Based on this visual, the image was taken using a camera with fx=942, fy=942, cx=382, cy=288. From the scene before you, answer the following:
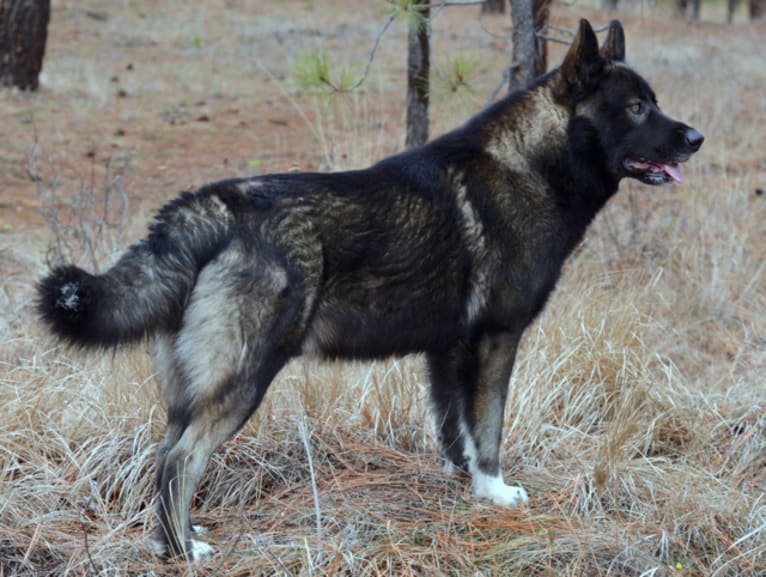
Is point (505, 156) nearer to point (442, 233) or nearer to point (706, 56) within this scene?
point (442, 233)

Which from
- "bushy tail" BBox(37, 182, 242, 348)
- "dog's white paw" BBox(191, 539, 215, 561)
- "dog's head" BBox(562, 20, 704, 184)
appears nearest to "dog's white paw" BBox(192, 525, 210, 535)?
"dog's white paw" BBox(191, 539, 215, 561)

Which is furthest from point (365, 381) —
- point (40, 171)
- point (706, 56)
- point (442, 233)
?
point (706, 56)

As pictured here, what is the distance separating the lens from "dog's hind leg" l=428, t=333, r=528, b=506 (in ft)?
Answer: 13.8

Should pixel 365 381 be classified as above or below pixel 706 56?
below

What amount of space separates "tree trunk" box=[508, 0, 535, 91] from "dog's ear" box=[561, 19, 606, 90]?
206cm

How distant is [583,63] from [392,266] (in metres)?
1.34

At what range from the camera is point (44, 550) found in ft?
12.2

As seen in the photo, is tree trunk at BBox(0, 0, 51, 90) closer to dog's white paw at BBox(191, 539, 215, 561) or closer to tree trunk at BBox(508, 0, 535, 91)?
tree trunk at BBox(508, 0, 535, 91)

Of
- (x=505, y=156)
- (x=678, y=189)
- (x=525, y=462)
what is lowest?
(x=525, y=462)

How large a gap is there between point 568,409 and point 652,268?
236 cm

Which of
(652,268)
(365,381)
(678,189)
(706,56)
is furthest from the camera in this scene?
(706,56)

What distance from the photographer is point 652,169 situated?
434 cm

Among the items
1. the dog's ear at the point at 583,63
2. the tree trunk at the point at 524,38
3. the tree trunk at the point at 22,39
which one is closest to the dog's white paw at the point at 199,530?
the dog's ear at the point at 583,63

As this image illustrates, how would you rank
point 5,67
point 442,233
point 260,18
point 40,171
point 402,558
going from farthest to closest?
1. point 260,18
2. point 5,67
3. point 40,171
4. point 442,233
5. point 402,558
